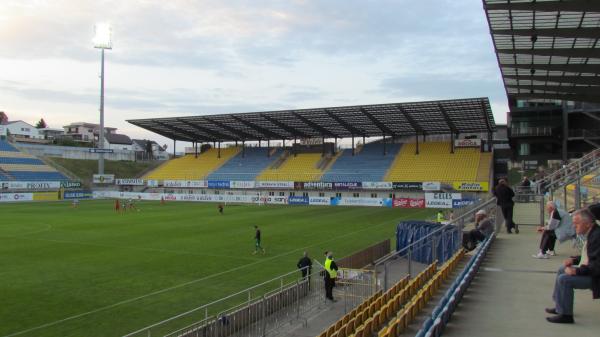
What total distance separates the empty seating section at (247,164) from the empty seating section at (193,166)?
1.66 metres

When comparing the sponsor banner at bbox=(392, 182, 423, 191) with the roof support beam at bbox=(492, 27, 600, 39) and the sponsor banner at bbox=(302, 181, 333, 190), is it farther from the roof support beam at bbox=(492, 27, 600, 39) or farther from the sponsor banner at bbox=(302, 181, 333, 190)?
the roof support beam at bbox=(492, 27, 600, 39)

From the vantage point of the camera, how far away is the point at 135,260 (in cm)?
2162

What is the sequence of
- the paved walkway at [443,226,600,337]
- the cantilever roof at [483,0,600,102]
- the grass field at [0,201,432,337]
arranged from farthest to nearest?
1. the cantilever roof at [483,0,600,102]
2. the grass field at [0,201,432,337]
3. the paved walkway at [443,226,600,337]

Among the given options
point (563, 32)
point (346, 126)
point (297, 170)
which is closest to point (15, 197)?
point (297, 170)

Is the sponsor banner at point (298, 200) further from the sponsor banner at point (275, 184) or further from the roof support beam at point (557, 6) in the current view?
the roof support beam at point (557, 6)

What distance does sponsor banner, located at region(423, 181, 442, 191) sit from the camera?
54.0 m

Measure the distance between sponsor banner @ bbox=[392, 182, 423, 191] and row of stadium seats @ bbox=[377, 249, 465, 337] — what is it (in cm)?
4489

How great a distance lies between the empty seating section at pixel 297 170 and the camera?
213ft

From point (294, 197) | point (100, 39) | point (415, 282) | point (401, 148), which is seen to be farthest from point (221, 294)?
point (100, 39)

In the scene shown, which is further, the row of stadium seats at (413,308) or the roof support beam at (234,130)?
the roof support beam at (234,130)

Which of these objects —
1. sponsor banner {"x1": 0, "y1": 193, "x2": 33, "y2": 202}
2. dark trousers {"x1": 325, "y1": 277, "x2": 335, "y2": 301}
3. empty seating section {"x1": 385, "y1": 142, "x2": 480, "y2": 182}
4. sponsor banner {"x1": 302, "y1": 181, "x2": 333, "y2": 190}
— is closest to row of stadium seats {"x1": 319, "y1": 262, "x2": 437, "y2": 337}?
dark trousers {"x1": 325, "y1": 277, "x2": 335, "y2": 301}

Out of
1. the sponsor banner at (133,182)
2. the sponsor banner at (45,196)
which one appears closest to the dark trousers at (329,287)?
the sponsor banner at (45,196)

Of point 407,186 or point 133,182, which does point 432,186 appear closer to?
point 407,186

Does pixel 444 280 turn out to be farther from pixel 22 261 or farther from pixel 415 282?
pixel 22 261
